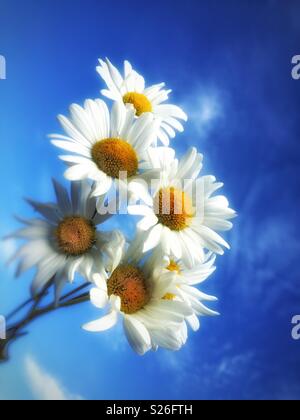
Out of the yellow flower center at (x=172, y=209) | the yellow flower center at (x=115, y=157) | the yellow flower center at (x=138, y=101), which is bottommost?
the yellow flower center at (x=172, y=209)

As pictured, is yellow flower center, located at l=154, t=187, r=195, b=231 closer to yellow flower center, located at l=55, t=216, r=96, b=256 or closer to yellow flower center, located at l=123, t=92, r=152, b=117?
yellow flower center, located at l=55, t=216, r=96, b=256

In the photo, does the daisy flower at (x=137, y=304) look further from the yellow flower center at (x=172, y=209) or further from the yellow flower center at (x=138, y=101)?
the yellow flower center at (x=138, y=101)

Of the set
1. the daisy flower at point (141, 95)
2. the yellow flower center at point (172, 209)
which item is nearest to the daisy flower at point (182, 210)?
the yellow flower center at point (172, 209)

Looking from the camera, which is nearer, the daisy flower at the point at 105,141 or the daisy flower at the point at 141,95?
the daisy flower at the point at 105,141

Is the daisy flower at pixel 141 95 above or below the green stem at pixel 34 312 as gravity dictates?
above

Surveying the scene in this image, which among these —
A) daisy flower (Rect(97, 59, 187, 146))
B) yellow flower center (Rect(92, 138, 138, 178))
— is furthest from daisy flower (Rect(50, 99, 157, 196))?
daisy flower (Rect(97, 59, 187, 146))

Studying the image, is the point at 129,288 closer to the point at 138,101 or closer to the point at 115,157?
the point at 115,157
